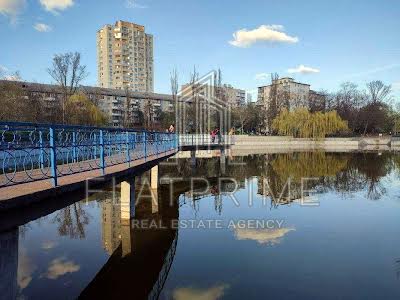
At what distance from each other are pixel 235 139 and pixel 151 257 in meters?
42.5

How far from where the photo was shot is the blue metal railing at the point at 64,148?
5621 millimetres

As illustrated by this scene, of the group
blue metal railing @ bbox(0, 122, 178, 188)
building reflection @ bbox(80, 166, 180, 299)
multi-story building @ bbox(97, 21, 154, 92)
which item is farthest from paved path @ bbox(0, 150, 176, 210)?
multi-story building @ bbox(97, 21, 154, 92)

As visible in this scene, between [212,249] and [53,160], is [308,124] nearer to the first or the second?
[212,249]

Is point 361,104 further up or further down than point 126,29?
further down

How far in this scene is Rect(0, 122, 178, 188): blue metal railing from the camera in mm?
5621

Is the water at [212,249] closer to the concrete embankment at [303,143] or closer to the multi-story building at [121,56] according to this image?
the concrete embankment at [303,143]

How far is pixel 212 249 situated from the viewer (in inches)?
348

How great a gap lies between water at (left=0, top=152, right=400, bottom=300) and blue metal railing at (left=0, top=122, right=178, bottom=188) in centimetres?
104

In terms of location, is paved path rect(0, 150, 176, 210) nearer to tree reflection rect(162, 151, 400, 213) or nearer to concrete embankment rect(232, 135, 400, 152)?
tree reflection rect(162, 151, 400, 213)

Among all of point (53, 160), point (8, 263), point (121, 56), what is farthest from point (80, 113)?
point (121, 56)

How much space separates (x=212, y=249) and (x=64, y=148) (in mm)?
4945

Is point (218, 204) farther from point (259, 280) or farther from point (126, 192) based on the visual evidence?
point (259, 280)

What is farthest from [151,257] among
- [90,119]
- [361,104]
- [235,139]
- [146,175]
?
[361,104]

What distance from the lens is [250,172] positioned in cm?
2397
